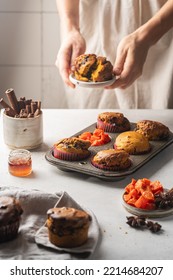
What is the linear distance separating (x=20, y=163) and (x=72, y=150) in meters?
0.17

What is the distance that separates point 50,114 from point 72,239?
1.06 meters

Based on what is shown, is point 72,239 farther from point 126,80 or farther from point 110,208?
point 126,80

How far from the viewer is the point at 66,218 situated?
1417 millimetres

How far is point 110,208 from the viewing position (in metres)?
1.66

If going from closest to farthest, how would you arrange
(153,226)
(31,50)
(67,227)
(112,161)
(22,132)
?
(67,227), (153,226), (112,161), (22,132), (31,50)

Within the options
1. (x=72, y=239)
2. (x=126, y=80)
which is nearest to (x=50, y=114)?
(x=126, y=80)

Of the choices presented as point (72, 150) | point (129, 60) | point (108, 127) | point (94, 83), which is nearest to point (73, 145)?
point (72, 150)

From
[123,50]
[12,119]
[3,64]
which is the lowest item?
[3,64]

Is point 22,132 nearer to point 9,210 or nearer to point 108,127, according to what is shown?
point 108,127

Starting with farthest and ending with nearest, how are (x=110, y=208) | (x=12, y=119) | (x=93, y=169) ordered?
(x=12, y=119)
(x=93, y=169)
(x=110, y=208)

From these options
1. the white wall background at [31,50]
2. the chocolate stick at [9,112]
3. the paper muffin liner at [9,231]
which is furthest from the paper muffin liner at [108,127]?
the white wall background at [31,50]

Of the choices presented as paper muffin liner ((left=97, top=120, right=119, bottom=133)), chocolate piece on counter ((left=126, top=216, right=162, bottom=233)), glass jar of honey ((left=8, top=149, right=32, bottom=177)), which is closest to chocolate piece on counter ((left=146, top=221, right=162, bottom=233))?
chocolate piece on counter ((left=126, top=216, right=162, bottom=233))

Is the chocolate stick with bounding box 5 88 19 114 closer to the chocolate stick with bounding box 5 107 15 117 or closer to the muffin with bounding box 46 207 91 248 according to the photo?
the chocolate stick with bounding box 5 107 15 117

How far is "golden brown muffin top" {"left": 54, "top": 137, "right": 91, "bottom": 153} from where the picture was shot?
1.87m
